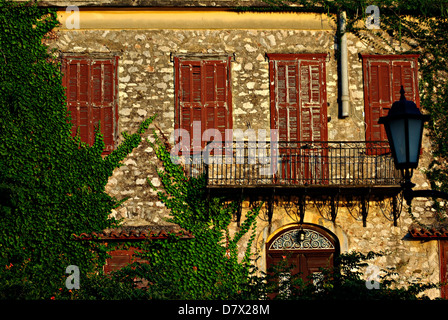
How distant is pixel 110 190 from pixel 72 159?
1.02 m

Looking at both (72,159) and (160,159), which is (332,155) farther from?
(72,159)

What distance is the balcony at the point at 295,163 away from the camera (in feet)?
41.9

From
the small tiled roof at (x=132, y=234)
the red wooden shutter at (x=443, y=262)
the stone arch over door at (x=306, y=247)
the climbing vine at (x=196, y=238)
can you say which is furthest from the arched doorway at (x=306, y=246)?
the red wooden shutter at (x=443, y=262)

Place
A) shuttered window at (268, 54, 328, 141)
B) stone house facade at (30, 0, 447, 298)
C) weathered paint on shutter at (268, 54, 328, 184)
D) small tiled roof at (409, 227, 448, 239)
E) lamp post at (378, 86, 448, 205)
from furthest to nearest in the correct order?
shuttered window at (268, 54, 328, 141) → weathered paint on shutter at (268, 54, 328, 184) → stone house facade at (30, 0, 447, 298) → small tiled roof at (409, 227, 448, 239) → lamp post at (378, 86, 448, 205)

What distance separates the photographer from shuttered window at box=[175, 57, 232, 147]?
43.0 ft

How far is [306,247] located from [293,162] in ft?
6.08

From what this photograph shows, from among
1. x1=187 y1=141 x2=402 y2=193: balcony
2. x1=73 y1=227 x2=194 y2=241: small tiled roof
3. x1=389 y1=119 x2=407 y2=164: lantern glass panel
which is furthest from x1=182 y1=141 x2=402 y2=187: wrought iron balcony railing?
x1=389 y1=119 x2=407 y2=164: lantern glass panel

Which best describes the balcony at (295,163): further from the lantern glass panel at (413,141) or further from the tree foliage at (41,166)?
the lantern glass panel at (413,141)

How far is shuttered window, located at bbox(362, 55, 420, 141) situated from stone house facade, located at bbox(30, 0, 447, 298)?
2cm

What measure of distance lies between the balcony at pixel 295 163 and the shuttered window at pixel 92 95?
1976 mm

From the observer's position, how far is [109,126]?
13.0m

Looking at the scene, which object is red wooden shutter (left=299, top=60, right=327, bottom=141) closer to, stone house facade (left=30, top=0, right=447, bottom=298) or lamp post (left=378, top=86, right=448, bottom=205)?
stone house facade (left=30, top=0, right=447, bottom=298)

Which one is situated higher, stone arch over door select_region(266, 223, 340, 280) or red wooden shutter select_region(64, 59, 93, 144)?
red wooden shutter select_region(64, 59, 93, 144)
